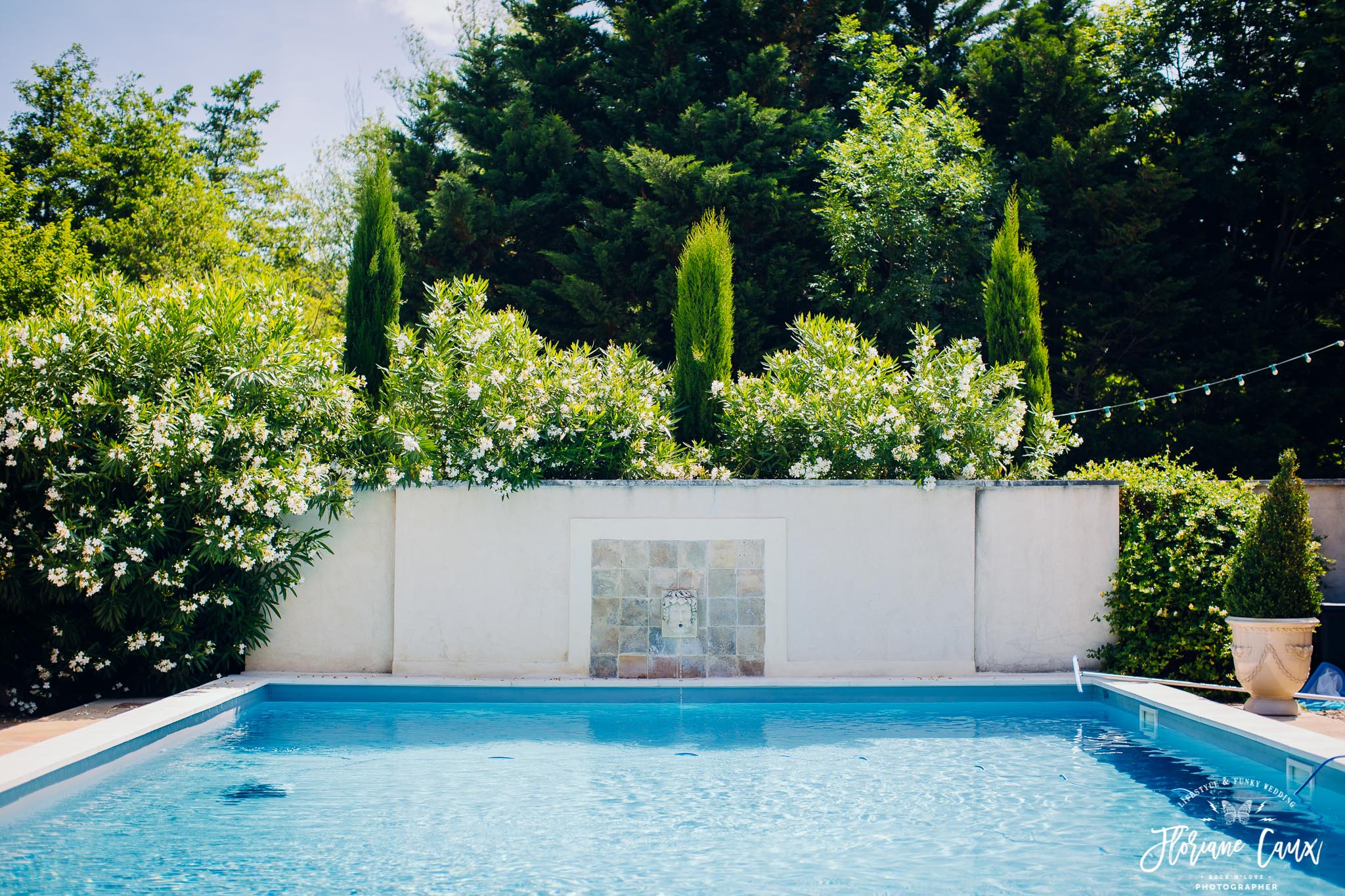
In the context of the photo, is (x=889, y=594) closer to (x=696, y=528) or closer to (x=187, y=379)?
(x=696, y=528)

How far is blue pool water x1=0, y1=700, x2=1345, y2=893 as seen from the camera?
4.63m

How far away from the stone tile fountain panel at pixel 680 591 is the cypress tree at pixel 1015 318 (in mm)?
4088

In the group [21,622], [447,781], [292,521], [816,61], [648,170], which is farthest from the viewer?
[816,61]

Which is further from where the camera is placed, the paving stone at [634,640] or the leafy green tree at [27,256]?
the leafy green tree at [27,256]

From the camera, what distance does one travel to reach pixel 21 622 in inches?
308

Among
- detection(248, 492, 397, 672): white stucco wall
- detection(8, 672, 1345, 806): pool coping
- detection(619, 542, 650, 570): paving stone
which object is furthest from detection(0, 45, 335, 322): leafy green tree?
detection(619, 542, 650, 570): paving stone

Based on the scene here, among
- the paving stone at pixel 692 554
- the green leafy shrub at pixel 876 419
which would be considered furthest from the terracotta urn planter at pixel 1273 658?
the paving stone at pixel 692 554

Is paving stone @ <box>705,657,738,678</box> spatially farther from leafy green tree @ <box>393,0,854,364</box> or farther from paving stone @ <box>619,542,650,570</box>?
leafy green tree @ <box>393,0,854,364</box>

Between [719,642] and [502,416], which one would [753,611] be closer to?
[719,642]

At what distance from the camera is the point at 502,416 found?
28.0ft

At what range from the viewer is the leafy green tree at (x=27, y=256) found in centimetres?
1975

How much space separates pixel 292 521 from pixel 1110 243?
15.1m

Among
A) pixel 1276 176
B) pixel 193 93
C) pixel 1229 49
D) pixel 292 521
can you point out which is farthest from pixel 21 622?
pixel 193 93

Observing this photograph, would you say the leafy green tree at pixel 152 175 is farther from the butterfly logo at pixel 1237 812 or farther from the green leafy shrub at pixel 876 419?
the butterfly logo at pixel 1237 812
